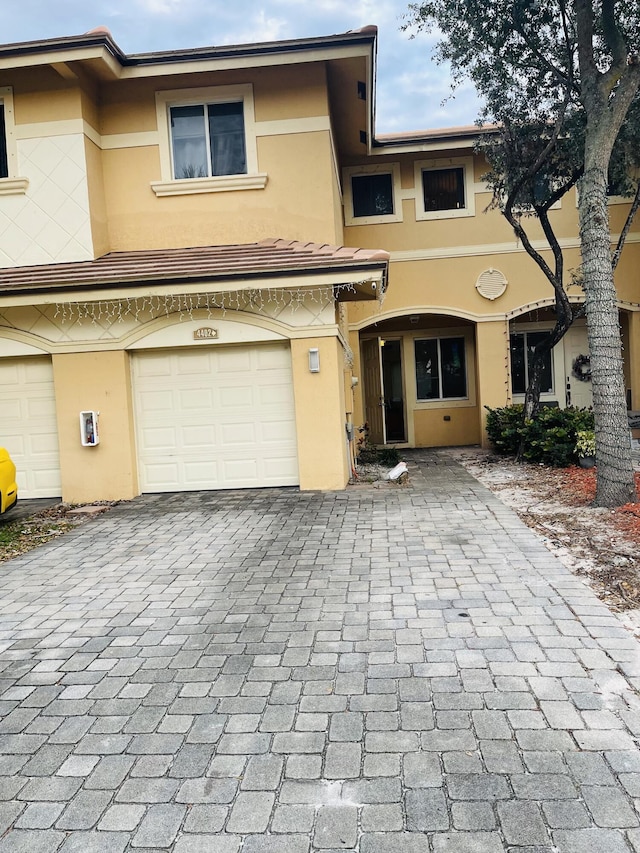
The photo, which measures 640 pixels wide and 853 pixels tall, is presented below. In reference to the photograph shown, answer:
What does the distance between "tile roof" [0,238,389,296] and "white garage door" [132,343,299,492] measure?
135 cm

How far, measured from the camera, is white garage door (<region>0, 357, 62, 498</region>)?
955cm

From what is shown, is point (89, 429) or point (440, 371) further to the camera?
point (440, 371)

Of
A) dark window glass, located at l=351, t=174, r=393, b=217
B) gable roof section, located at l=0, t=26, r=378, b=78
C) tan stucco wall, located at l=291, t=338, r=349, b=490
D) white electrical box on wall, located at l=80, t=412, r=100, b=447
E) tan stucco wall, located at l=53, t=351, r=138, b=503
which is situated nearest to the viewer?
gable roof section, located at l=0, t=26, r=378, b=78

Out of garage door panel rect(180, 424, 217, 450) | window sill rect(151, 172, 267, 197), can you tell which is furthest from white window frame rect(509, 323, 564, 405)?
garage door panel rect(180, 424, 217, 450)

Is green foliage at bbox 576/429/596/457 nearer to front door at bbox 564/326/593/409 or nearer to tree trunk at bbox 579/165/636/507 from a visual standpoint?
tree trunk at bbox 579/165/636/507

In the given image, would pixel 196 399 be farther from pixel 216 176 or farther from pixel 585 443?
pixel 585 443

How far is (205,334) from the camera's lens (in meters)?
9.19

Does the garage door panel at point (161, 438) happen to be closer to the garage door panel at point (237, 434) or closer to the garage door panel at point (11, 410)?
the garage door panel at point (237, 434)

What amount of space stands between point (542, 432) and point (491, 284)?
3.89m

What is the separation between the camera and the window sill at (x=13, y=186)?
9.47 meters

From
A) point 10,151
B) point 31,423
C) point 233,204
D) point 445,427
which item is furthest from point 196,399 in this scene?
point 445,427

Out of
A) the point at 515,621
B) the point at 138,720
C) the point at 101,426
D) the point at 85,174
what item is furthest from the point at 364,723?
A: the point at 85,174

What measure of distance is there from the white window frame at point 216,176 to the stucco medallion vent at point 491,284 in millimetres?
5624

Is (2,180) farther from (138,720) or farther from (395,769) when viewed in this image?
(395,769)
